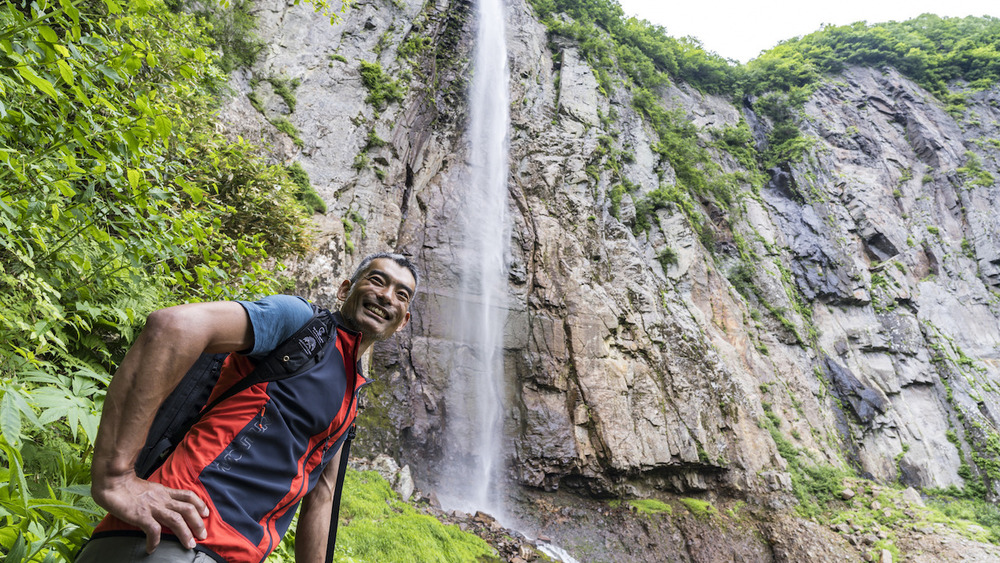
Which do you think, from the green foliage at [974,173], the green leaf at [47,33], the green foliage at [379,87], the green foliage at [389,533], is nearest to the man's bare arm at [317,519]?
the green leaf at [47,33]

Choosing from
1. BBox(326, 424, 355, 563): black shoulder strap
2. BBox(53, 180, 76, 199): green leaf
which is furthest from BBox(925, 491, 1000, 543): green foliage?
BBox(53, 180, 76, 199): green leaf

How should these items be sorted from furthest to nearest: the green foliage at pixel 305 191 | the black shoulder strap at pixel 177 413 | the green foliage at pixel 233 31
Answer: the green foliage at pixel 233 31 < the green foliage at pixel 305 191 < the black shoulder strap at pixel 177 413

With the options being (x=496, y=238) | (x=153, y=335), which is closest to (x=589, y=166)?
(x=496, y=238)

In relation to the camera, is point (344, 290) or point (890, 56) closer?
point (344, 290)

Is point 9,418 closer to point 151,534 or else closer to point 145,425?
point 145,425

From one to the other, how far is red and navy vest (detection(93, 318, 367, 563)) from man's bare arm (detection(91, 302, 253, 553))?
6 centimetres

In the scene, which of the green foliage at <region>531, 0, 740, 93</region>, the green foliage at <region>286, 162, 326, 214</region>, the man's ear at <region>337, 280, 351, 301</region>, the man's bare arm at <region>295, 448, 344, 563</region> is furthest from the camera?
the green foliage at <region>531, 0, 740, 93</region>

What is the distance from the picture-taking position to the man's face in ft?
6.44

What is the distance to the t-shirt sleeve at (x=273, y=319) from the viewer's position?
4.72 feet

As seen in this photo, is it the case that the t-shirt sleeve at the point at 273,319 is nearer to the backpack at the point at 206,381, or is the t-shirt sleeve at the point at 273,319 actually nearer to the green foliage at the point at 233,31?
the backpack at the point at 206,381

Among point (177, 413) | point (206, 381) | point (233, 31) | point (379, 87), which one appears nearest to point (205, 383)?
point (206, 381)

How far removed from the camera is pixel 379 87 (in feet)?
44.3

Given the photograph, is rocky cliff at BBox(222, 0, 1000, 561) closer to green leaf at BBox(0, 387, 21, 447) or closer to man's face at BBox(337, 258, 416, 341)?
man's face at BBox(337, 258, 416, 341)

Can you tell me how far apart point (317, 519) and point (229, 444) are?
0.72 m
